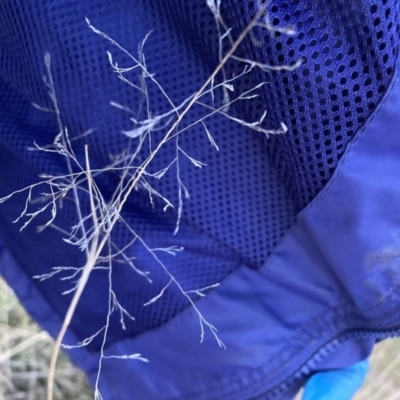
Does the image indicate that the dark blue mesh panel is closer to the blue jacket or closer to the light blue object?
the blue jacket

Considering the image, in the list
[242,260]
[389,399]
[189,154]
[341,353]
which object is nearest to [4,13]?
[189,154]

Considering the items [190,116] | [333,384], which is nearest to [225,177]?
[190,116]

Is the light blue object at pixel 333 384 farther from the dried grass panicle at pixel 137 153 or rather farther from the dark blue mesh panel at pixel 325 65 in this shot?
the dark blue mesh panel at pixel 325 65

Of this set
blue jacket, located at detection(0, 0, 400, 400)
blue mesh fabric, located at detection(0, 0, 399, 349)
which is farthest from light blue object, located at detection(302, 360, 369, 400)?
blue mesh fabric, located at detection(0, 0, 399, 349)

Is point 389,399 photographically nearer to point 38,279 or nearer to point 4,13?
point 38,279

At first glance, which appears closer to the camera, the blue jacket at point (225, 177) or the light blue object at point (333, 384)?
the blue jacket at point (225, 177)

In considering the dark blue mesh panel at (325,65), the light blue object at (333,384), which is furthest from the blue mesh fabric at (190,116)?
the light blue object at (333,384)

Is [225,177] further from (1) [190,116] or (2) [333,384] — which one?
(2) [333,384]
